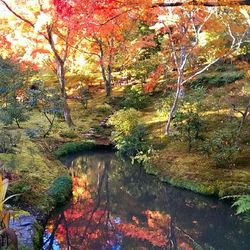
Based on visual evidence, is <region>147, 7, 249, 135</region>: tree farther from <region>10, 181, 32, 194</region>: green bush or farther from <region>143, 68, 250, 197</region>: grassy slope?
<region>10, 181, 32, 194</region>: green bush

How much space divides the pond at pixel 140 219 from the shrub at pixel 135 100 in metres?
7.57

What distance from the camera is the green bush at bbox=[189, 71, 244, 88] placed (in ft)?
66.3

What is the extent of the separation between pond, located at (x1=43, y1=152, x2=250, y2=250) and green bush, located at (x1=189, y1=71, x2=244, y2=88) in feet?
31.1

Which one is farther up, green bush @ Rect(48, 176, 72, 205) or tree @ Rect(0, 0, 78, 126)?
tree @ Rect(0, 0, 78, 126)

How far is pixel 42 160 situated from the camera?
12.9 meters

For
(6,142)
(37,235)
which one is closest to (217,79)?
(6,142)

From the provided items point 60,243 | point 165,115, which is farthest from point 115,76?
point 60,243

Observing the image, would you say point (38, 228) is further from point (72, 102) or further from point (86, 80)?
point (86, 80)

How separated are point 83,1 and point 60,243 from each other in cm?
606

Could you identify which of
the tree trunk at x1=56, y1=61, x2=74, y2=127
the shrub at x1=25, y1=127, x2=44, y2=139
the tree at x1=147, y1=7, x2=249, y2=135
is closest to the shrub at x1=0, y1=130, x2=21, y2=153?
the shrub at x1=25, y1=127, x2=44, y2=139

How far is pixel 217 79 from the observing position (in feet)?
68.5

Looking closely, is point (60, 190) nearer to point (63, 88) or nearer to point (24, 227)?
point (24, 227)

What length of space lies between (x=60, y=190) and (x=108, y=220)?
5.52 feet

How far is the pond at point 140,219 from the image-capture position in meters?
8.66
